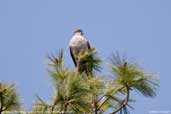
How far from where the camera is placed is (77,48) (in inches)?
421

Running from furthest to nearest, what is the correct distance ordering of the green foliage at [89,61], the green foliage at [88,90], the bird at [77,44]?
1. the bird at [77,44]
2. the green foliage at [89,61]
3. the green foliage at [88,90]

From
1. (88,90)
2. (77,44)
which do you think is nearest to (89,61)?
(88,90)

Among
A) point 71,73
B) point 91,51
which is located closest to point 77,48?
point 91,51

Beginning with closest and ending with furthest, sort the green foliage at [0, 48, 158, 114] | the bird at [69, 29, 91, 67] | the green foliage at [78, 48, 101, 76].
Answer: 1. the green foliage at [0, 48, 158, 114]
2. the green foliage at [78, 48, 101, 76]
3. the bird at [69, 29, 91, 67]

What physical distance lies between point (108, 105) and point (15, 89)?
2.95 ft

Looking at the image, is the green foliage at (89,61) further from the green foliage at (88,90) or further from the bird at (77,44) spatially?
the bird at (77,44)

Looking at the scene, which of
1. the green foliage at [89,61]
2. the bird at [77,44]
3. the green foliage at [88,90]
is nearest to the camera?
the green foliage at [88,90]

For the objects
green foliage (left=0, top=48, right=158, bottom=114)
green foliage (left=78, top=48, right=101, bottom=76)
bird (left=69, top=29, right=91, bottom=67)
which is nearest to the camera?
green foliage (left=0, top=48, right=158, bottom=114)

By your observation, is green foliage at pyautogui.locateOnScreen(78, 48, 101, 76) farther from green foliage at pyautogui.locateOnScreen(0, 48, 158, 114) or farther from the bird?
the bird

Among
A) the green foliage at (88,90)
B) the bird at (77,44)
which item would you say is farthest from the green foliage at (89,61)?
the bird at (77,44)

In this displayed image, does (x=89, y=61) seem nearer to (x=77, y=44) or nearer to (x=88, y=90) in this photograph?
(x=88, y=90)

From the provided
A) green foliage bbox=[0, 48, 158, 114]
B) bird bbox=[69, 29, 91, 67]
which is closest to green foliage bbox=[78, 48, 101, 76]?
green foliage bbox=[0, 48, 158, 114]

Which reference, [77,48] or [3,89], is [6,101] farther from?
[77,48]

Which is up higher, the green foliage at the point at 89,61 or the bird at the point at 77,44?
the bird at the point at 77,44
